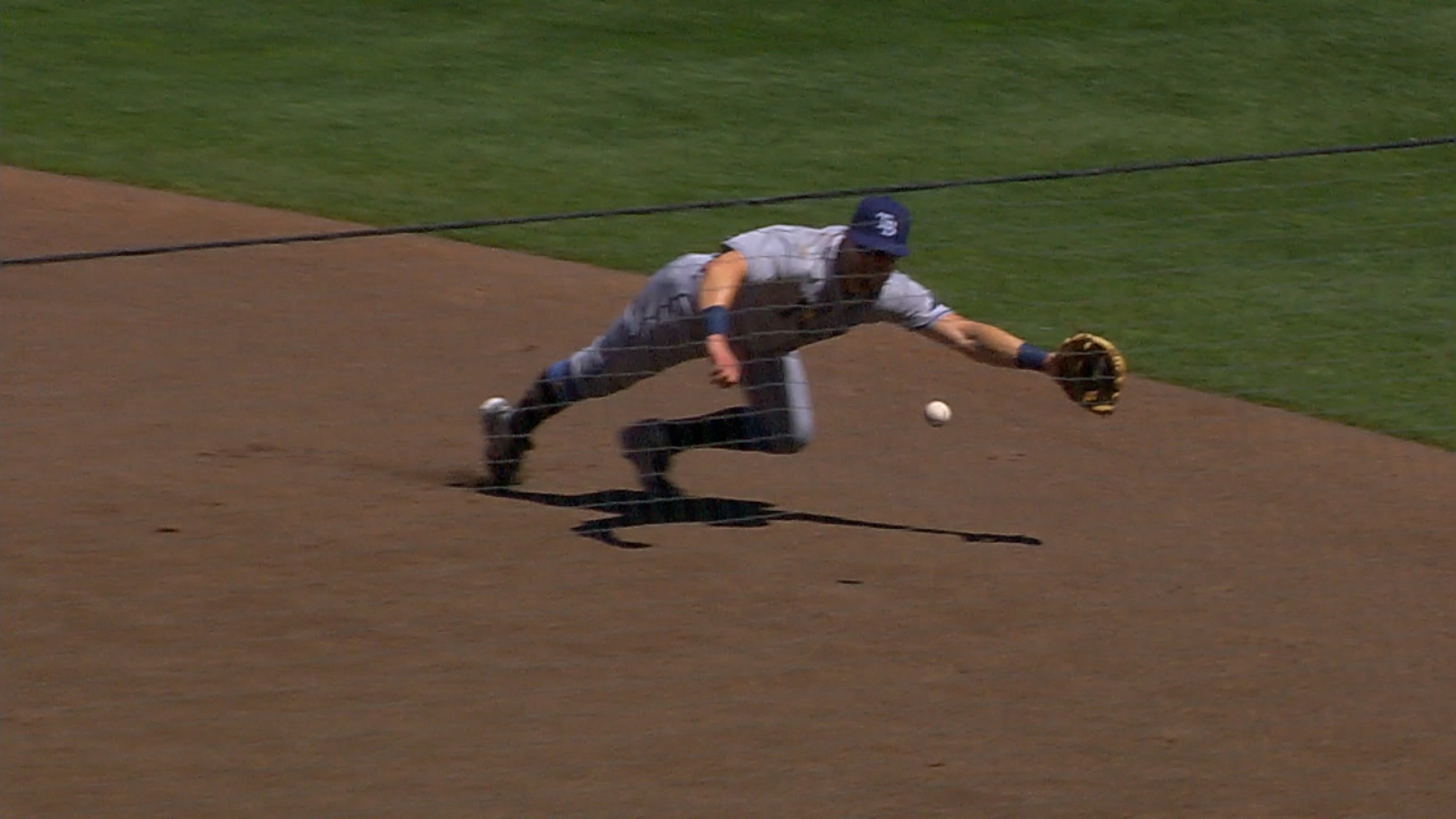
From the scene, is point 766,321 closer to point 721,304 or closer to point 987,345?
point 721,304

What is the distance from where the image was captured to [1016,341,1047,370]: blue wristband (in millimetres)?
Result: 7152

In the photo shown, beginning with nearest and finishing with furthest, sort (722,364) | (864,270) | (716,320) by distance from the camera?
(722,364), (716,320), (864,270)

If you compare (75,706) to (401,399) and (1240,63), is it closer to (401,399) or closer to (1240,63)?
(401,399)

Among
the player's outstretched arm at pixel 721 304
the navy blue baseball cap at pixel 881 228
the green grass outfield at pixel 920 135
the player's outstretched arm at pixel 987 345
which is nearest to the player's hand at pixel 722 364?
the player's outstretched arm at pixel 721 304

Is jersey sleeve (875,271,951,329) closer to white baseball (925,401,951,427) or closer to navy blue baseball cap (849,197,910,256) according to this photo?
navy blue baseball cap (849,197,910,256)

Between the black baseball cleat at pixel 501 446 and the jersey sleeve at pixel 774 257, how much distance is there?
1160 millimetres

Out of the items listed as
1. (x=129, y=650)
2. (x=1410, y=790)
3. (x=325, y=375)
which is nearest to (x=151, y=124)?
(x=325, y=375)

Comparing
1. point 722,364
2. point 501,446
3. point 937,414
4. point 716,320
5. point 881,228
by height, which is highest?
point 881,228

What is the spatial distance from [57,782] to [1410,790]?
376 cm

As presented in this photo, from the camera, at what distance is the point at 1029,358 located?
7168mm

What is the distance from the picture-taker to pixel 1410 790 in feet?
19.5

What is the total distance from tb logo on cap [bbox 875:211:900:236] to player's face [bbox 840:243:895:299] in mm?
74

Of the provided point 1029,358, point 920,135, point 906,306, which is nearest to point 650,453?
point 906,306

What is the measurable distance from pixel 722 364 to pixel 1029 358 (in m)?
1.28
